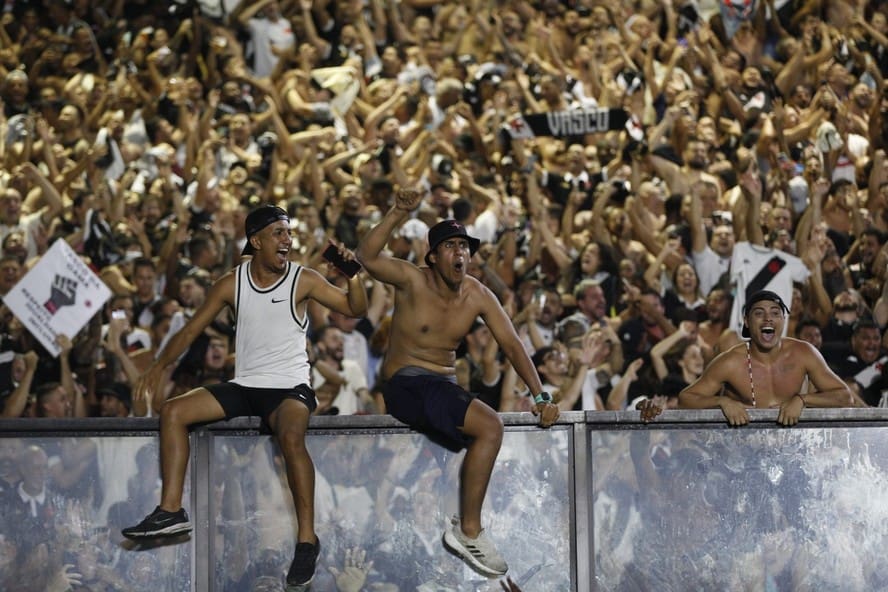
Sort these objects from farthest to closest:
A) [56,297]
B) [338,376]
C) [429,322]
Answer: [56,297], [338,376], [429,322]

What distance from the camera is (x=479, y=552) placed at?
23.4 feet

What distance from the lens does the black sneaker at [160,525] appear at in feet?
23.0

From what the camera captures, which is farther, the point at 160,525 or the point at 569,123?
the point at 569,123

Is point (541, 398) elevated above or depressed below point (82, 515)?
above

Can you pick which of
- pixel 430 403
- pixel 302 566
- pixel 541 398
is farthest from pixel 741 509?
pixel 302 566

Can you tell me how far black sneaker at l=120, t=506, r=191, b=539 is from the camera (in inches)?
276

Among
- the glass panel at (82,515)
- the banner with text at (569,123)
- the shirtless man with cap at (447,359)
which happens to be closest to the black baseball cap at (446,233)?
the shirtless man with cap at (447,359)

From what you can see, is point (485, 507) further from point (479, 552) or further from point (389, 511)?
point (389, 511)

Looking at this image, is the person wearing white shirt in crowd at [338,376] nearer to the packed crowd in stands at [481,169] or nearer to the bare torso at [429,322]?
the packed crowd in stands at [481,169]

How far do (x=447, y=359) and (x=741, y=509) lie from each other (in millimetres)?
1514

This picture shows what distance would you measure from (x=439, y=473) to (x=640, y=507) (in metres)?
0.92

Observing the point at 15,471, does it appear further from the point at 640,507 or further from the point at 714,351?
the point at 714,351

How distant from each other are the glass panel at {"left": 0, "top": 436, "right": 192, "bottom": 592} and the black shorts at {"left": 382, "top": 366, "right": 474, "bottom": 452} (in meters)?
1.12

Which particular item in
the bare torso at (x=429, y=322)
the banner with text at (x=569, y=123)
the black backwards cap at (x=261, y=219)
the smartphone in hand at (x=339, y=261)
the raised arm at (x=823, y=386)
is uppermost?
the black backwards cap at (x=261, y=219)
